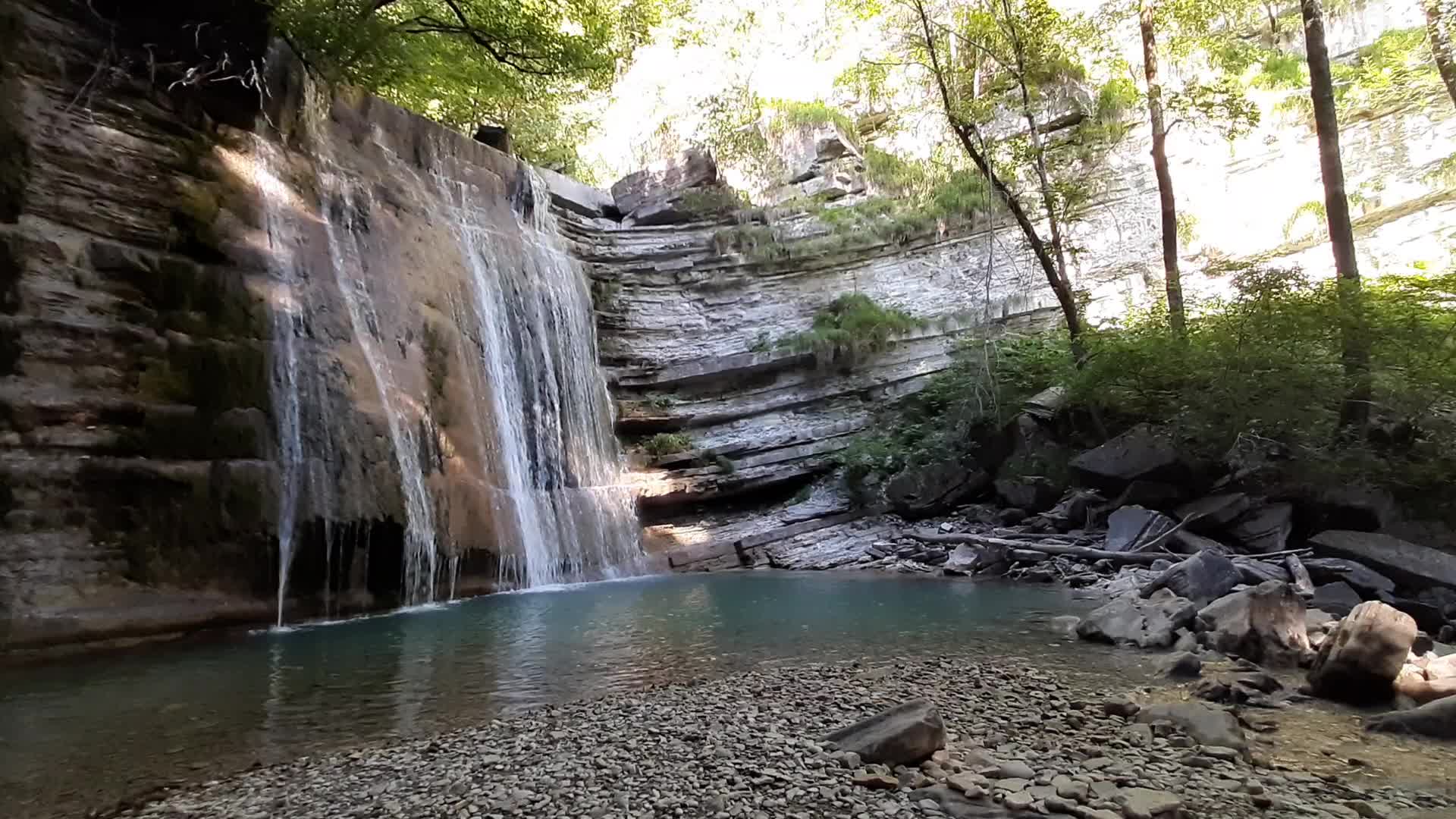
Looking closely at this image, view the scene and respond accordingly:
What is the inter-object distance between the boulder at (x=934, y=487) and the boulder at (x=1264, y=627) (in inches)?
328

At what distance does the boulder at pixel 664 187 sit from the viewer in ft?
61.7

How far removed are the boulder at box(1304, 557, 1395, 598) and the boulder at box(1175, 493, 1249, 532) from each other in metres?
1.64

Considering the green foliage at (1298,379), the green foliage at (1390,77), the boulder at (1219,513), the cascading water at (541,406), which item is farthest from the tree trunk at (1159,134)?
the cascading water at (541,406)

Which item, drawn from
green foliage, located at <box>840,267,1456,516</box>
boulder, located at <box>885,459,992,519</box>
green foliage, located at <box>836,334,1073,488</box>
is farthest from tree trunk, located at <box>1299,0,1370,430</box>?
boulder, located at <box>885,459,992,519</box>

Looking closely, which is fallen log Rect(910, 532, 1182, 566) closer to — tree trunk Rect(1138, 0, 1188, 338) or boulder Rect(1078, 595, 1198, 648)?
boulder Rect(1078, 595, 1198, 648)

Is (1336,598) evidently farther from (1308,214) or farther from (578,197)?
(578,197)

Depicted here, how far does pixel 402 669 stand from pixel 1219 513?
912cm

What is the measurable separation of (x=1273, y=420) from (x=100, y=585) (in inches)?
484

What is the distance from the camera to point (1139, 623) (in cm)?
565

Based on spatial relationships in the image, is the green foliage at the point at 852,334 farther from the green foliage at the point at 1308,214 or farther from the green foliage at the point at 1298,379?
the green foliage at the point at 1308,214

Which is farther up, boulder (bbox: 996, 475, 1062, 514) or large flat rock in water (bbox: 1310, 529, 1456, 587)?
boulder (bbox: 996, 475, 1062, 514)

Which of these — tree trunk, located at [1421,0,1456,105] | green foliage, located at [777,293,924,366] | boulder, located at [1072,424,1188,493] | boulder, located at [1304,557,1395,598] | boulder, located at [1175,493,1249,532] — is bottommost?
boulder, located at [1304,557,1395,598]

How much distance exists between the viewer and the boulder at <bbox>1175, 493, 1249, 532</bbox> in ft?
29.9

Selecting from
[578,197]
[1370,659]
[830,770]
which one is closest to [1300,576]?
[1370,659]
